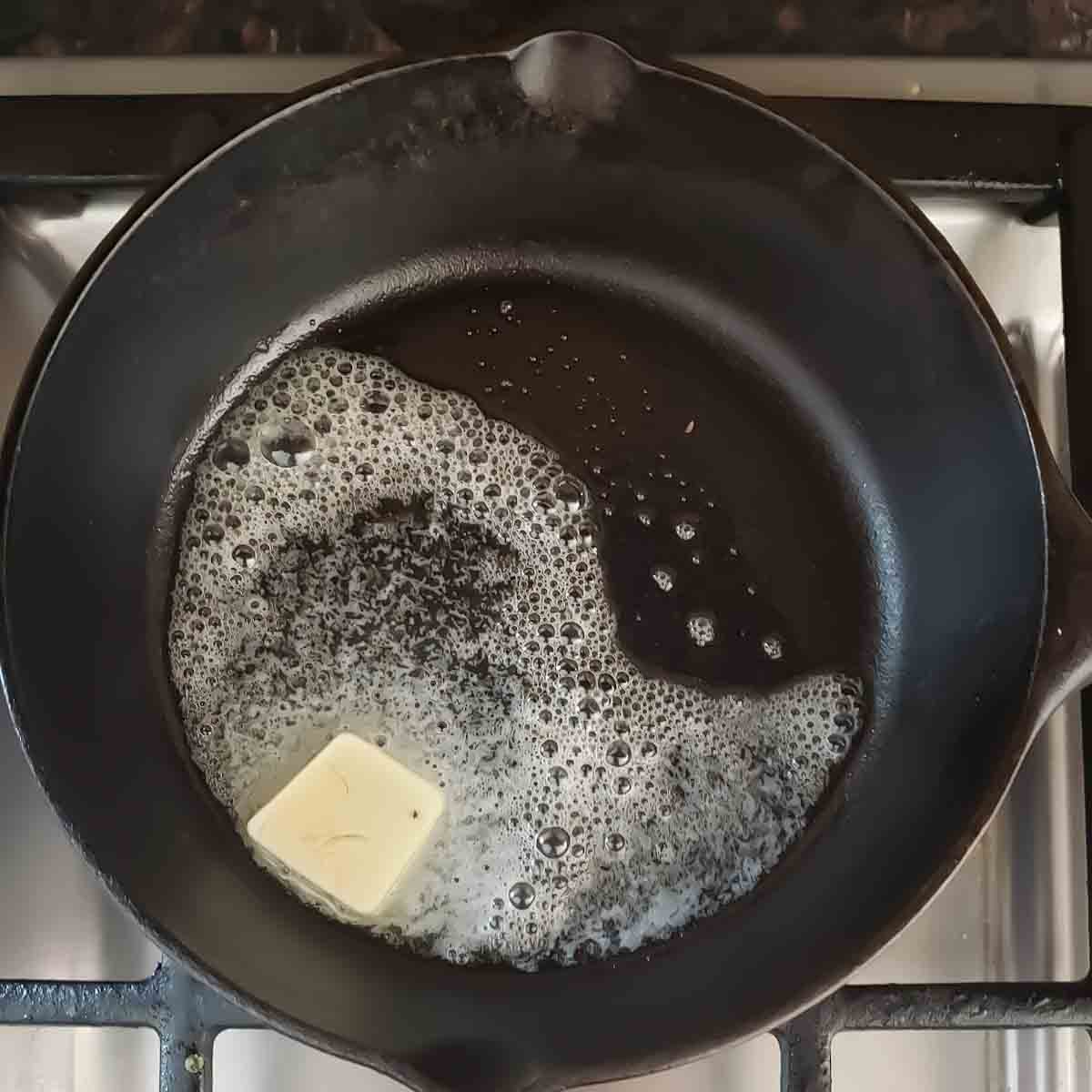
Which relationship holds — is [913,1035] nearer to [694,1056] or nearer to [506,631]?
[694,1056]

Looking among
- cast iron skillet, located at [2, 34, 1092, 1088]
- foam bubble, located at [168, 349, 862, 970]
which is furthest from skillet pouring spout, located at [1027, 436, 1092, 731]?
foam bubble, located at [168, 349, 862, 970]

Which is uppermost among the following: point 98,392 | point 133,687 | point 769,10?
point 769,10

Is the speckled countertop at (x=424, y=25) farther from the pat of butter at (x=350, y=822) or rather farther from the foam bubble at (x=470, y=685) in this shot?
the pat of butter at (x=350, y=822)

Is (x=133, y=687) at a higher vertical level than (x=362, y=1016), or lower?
higher

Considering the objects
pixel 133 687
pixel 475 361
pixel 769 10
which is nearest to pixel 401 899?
pixel 133 687

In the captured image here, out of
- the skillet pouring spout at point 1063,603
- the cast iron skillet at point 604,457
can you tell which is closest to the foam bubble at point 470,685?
the cast iron skillet at point 604,457

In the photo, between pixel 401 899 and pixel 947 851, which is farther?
pixel 401 899

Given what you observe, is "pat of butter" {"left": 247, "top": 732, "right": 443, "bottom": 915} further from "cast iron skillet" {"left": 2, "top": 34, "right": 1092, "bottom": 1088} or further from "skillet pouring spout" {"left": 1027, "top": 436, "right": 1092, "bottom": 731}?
"skillet pouring spout" {"left": 1027, "top": 436, "right": 1092, "bottom": 731}
